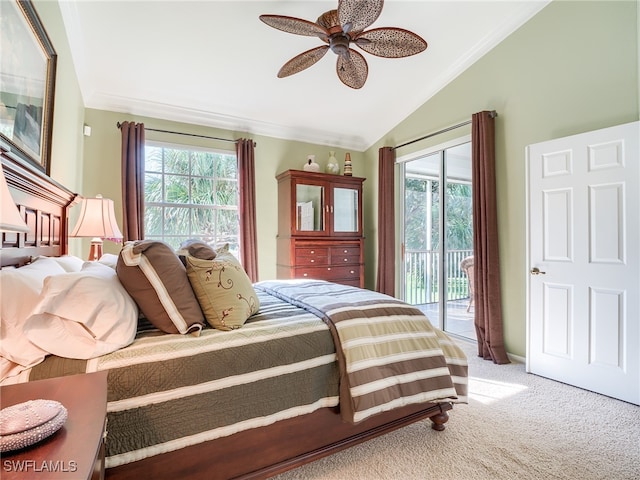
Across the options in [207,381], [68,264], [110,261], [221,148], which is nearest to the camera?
[207,381]

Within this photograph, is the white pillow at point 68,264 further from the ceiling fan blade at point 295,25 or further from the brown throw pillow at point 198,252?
the ceiling fan blade at point 295,25

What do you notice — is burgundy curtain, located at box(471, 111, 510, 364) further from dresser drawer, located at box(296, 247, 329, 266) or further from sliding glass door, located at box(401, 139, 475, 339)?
dresser drawer, located at box(296, 247, 329, 266)

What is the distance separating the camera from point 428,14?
9.18 feet

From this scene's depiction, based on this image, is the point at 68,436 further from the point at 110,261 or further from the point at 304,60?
the point at 304,60

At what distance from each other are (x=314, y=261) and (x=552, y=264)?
246 centimetres

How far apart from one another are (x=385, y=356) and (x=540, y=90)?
109 inches

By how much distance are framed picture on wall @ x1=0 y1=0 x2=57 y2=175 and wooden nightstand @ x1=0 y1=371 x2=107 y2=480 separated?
840 millimetres

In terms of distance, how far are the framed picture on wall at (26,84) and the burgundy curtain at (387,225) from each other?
3.46 meters

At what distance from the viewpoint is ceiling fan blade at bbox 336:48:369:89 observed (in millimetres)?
2457

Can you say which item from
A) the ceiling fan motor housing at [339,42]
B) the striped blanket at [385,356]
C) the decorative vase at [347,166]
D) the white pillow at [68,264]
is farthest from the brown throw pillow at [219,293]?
the decorative vase at [347,166]

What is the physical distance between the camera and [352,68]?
101 inches

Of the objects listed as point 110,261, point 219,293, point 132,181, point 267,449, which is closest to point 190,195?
point 132,181

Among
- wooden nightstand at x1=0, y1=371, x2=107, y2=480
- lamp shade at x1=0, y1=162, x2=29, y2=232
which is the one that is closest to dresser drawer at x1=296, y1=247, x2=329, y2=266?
wooden nightstand at x1=0, y1=371, x2=107, y2=480

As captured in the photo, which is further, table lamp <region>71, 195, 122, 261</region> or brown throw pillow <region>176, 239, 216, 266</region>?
table lamp <region>71, 195, 122, 261</region>
